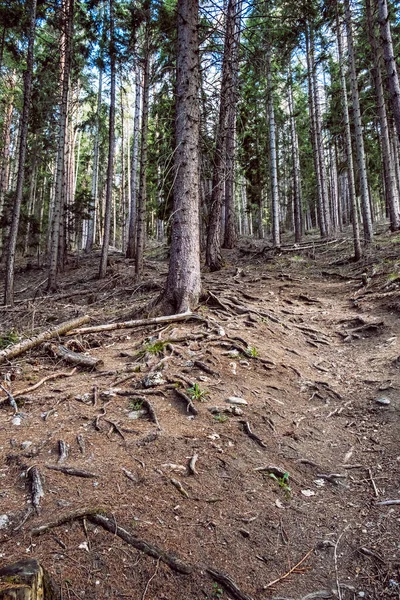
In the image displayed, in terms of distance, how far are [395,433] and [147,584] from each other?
3171 mm

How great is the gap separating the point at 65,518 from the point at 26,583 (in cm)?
68

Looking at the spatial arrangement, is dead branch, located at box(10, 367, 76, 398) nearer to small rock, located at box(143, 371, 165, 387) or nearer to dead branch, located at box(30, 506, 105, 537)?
small rock, located at box(143, 371, 165, 387)

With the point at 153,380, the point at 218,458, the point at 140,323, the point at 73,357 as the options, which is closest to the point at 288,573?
the point at 218,458

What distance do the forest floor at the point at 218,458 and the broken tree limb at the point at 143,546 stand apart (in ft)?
0.05

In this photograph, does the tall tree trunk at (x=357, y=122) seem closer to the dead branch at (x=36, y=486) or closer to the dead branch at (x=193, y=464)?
the dead branch at (x=193, y=464)

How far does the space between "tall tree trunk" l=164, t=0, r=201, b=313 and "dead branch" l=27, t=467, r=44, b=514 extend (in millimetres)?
4000

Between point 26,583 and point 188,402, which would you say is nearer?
point 26,583

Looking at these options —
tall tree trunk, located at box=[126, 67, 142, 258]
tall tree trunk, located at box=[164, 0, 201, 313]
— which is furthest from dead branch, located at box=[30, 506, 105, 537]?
tall tree trunk, located at box=[126, 67, 142, 258]

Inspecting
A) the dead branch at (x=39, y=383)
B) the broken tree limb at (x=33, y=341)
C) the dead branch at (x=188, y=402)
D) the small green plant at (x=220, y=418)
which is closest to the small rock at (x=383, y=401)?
the small green plant at (x=220, y=418)

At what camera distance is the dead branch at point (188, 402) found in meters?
4.12

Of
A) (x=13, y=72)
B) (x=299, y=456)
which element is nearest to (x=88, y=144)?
(x=13, y=72)

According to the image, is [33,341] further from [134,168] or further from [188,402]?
[134,168]

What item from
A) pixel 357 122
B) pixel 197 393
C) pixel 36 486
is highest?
pixel 357 122

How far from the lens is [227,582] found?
2305 mm
